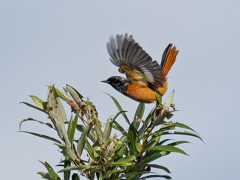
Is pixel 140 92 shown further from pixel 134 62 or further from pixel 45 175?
pixel 45 175

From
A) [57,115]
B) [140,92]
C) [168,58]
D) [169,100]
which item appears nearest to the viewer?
[57,115]

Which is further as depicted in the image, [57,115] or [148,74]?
[148,74]

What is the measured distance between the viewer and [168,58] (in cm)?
486

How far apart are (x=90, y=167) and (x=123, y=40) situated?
6.02 ft

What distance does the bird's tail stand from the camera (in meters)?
4.82

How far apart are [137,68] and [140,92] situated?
0.34 m

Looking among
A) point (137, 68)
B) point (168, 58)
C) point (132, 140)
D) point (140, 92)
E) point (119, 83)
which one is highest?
point (168, 58)

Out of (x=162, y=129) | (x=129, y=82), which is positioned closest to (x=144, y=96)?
(x=129, y=82)

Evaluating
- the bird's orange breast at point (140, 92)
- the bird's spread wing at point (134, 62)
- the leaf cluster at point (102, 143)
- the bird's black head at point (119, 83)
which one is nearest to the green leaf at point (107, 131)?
the leaf cluster at point (102, 143)

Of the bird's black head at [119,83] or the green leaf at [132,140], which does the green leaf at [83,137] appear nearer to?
the green leaf at [132,140]

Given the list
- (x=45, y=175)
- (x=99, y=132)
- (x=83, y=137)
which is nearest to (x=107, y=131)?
(x=99, y=132)

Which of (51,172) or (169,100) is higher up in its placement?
(169,100)

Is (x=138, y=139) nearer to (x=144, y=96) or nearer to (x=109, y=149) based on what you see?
(x=109, y=149)

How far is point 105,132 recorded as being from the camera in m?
2.55
